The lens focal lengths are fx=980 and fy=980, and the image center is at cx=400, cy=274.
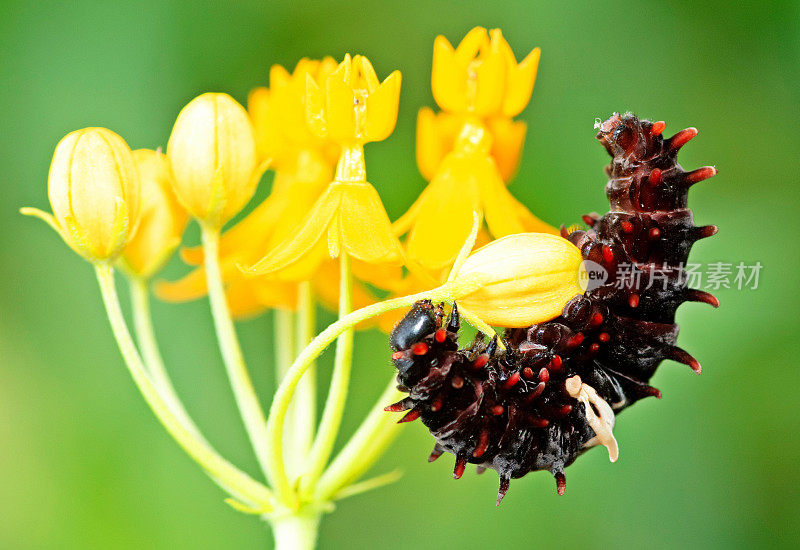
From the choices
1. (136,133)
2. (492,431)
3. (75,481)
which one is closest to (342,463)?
(492,431)

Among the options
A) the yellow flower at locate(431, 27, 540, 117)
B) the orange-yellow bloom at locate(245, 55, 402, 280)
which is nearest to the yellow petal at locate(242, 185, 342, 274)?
the orange-yellow bloom at locate(245, 55, 402, 280)

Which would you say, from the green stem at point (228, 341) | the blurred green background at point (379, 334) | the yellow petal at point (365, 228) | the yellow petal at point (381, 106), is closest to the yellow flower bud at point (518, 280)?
the yellow petal at point (365, 228)

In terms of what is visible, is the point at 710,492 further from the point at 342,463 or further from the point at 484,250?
the point at 484,250

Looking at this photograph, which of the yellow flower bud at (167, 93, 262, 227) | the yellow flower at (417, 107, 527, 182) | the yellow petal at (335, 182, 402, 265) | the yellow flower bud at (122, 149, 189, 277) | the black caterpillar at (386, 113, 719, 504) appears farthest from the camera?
the yellow flower at (417, 107, 527, 182)

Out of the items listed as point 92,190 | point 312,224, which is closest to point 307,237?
point 312,224

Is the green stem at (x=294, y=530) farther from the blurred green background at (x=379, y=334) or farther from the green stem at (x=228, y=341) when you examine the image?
the blurred green background at (x=379, y=334)

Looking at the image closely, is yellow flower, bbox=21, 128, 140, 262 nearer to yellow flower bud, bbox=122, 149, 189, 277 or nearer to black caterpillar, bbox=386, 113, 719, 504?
yellow flower bud, bbox=122, 149, 189, 277
